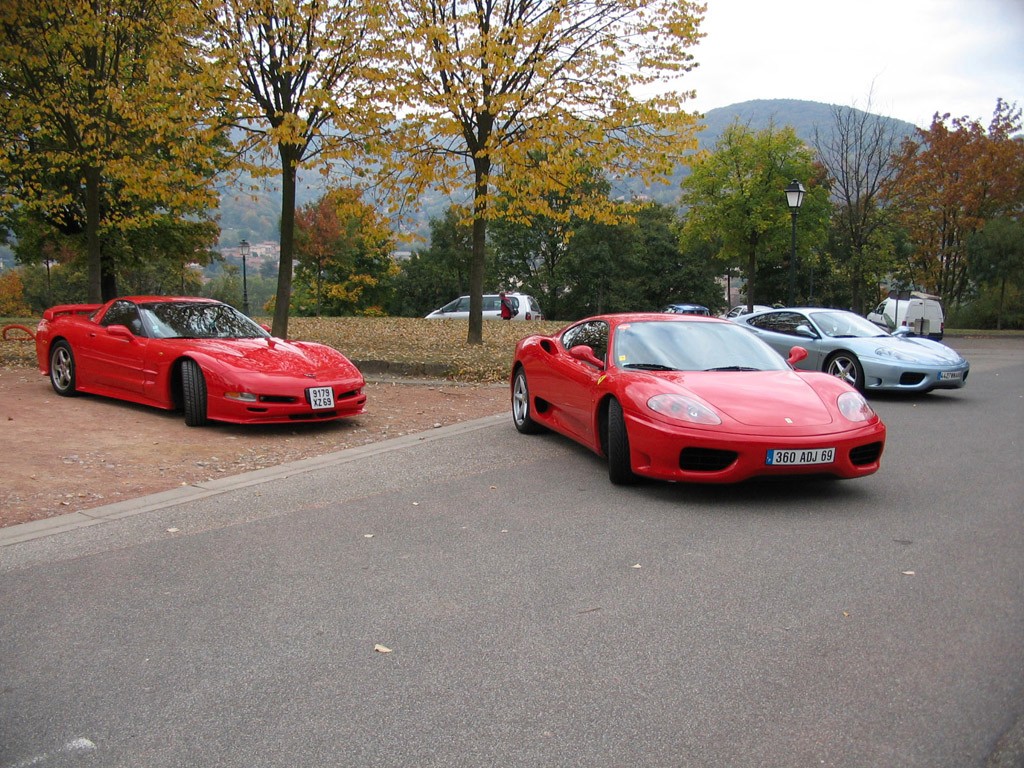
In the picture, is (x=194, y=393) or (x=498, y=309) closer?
(x=194, y=393)

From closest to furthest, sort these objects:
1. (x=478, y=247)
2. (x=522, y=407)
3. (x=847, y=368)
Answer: (x=522, y=407), (x=847, y=368), (x=478, y=247)

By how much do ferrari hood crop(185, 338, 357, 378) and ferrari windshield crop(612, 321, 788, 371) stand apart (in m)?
3.20

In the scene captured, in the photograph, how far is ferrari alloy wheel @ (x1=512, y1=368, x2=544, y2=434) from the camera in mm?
8466

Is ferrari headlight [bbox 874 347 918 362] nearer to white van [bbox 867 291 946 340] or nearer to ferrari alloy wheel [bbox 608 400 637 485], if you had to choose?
ferrari alloy wheel [bbox 608 400 637 485]

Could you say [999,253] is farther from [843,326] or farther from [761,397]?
[761,397]

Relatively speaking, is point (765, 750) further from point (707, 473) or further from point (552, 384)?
point (552, 384)

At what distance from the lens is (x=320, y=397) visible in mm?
8320

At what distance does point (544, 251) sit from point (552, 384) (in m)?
54.3

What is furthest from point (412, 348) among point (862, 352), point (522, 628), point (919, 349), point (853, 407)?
point (522, 628)

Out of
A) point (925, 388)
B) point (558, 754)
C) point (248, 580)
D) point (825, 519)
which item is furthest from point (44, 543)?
point (925, 388)

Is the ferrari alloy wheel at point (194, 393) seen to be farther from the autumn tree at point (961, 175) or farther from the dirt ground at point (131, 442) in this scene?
the autumn tree at point (961, 175)

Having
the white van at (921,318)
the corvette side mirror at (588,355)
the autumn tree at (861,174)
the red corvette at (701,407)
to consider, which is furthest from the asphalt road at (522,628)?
the autumn tree at (861,174)

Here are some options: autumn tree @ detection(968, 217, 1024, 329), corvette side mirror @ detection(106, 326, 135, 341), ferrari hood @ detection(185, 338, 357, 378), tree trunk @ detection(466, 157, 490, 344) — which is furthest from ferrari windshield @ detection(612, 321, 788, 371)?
autumn tree @ detection(968, 217, 1024, 329)

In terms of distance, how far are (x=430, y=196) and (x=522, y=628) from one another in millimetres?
14448
